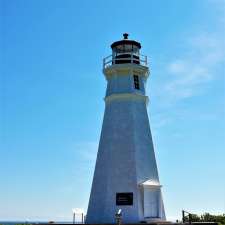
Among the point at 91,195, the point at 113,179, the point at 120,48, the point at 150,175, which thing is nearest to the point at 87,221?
the point at 91,195

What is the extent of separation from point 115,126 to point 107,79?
4.19 m

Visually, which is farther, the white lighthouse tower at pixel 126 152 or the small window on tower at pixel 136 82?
the small window on tower at pixel 136 82

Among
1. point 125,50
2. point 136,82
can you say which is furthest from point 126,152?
point 125,50

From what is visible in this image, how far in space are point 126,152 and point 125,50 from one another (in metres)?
8.19

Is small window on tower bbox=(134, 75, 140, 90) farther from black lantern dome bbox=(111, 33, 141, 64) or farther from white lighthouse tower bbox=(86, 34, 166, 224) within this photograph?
black lantern dome bbox=(111, 33, 141, 64)

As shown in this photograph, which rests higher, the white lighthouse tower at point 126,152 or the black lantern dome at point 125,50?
the black lantern dome at point 125,50

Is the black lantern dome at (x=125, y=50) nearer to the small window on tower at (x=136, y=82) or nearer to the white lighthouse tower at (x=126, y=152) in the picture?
the white lighthouse tower at (x=126, y=152)

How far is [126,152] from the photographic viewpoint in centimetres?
2791

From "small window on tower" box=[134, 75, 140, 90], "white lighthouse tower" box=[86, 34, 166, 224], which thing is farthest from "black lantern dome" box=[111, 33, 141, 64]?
"small window on tower" box=[134, 75, 140, 90]

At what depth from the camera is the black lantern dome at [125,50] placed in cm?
3017

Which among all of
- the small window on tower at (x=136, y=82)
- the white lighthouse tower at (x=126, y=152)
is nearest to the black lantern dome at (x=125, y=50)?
the white lighthouse tower at (x=126, y=152)

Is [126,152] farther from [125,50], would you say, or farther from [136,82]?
[125,50]

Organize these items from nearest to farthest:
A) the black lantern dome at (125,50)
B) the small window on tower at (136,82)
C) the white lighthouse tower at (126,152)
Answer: the white lighthouse tower at (126,152) → the small window on tower at (136,82) → the black lantern dome at (125,50)

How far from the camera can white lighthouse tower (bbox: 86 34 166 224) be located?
27.0 meters
